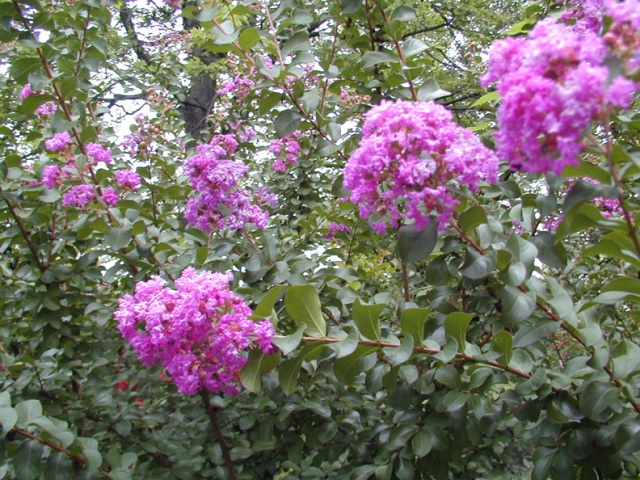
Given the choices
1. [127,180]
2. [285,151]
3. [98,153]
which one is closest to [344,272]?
[127,180]

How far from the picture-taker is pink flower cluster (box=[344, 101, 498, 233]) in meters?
1.20

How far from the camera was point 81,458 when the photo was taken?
1761 millimetres

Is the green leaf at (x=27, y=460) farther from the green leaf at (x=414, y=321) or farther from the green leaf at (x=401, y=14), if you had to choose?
the green leaf at (x=401, y=14)

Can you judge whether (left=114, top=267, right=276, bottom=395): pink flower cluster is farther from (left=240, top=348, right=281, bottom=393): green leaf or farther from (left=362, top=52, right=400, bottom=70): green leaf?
(left=362, top=52, right=400, bottom=70): green leaf

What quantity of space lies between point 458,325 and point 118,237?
3.88 ft

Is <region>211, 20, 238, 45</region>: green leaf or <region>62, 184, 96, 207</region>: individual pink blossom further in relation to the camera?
<region>62, 184, 96, 207</region>: individual pink blossom

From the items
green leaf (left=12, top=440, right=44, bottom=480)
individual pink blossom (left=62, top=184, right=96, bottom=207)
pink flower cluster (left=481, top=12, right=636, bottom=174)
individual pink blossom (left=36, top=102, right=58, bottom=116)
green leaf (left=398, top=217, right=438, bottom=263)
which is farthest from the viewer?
individual pink blossom (left=36, top=102, right=58, bottom=116)

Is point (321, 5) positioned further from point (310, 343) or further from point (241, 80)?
point (310, 343)

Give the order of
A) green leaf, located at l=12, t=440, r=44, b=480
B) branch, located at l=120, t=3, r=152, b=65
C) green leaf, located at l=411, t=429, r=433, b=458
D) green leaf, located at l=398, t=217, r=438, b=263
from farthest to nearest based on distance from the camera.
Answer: branch, located at l=120, t=3, r=152, b=65, green leaf, located at l=12, t=440, r=44, b=480, green leaf, located at l=411, t=429, r=433, b=458, green leaf, located at l=398, t=217, r=438, b=263

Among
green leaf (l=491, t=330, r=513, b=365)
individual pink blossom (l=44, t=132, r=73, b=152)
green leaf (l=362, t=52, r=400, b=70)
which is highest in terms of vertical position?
green leaf (l=362, t=52, r=400, b=70)

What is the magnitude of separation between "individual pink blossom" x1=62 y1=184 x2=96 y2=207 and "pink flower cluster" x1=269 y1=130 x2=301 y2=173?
122 centimetres

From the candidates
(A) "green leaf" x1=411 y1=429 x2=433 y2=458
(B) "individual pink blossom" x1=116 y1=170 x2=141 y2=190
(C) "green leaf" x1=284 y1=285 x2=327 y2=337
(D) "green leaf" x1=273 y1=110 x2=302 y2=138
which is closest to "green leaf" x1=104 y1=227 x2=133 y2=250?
(B) "individual pink blossom" x1=116 y1=170 x2=141 y2=190

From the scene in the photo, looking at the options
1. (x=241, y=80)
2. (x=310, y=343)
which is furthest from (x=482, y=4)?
(x=310, y=343)

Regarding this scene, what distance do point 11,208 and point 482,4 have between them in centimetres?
668
